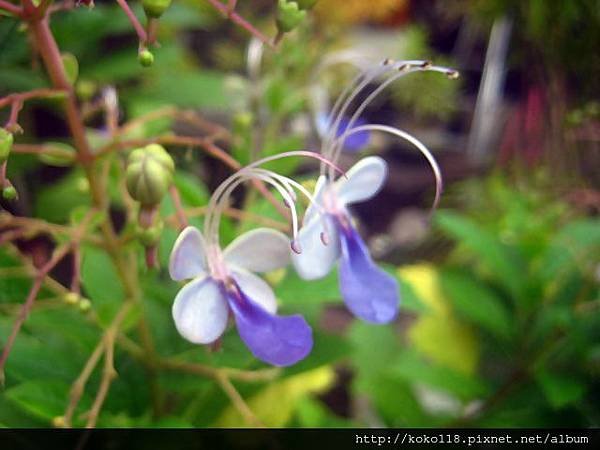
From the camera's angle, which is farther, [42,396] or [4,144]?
[42,396]

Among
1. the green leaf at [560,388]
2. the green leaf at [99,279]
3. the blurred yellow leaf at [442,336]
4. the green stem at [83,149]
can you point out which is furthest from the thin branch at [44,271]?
the blurred yellow leaf at [442,336]

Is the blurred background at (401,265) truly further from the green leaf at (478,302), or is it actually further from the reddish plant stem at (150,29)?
the reddish plant stem at (150,29)

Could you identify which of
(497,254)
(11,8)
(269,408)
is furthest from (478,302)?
(11,8)

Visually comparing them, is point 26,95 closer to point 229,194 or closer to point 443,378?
point 229,194

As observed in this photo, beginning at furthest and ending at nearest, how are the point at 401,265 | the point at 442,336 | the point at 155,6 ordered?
the point at 401,265 < the point at 442,336 < the point at 155,6

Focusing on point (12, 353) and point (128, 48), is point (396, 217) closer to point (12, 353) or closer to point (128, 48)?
point (128, 48)

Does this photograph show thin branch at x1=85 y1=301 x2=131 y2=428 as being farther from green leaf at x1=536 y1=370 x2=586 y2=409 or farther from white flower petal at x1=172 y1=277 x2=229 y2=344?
green leaf at x1=536 y1=370 x2=586 y2=409
